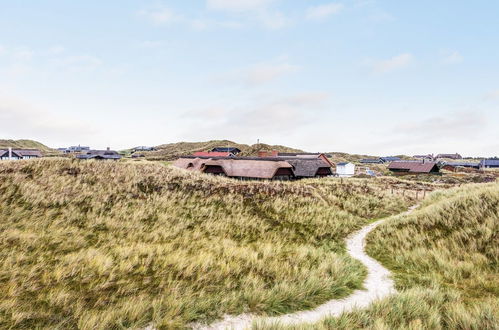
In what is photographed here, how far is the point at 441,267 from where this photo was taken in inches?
443

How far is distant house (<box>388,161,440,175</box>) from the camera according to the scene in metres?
78.5

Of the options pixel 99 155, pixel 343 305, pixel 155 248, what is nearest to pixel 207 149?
pixel 99 155

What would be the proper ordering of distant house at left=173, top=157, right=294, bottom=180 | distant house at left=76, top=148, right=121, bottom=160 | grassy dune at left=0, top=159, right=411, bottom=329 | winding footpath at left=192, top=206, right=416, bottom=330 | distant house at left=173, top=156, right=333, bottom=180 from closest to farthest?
winding footpath at left=192, top=206, right=416, bottom=330, grassy dune at left=0, top=159, right=411, bottom=329, distant house at left=173, top=157, right=294, bottom=180, distant house at left=173, top=156, right=333, bottom=180, distant house at left=76, top=148, right=121, bottom=160

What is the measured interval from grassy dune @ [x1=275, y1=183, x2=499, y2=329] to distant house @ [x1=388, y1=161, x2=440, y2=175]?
69.8 metres

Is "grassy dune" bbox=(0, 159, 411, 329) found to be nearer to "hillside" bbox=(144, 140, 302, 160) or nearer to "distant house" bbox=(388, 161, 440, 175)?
"distant house" bbox=(388, 161, 440, 175)

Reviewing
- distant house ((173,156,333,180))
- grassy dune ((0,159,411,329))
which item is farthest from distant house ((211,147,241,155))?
grassy dune ((0,159,411,329))

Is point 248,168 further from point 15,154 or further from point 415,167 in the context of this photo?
point 15,154

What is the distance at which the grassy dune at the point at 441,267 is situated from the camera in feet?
22.3

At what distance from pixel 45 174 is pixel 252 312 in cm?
2123

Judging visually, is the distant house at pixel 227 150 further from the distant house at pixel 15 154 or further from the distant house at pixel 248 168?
the distant house at pixel 15 154

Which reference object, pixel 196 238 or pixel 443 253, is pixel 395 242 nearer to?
pixel 443 253

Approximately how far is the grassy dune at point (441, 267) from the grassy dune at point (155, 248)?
6.37 feet

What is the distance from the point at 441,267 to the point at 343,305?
18.4 feet

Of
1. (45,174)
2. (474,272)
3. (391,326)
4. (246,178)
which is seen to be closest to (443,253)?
(474,272)
